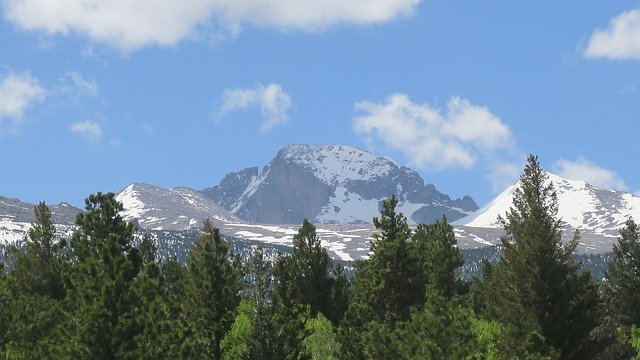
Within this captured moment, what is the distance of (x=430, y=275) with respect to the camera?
68875 mm

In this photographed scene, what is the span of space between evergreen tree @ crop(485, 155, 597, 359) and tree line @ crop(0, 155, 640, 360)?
0.17 feet

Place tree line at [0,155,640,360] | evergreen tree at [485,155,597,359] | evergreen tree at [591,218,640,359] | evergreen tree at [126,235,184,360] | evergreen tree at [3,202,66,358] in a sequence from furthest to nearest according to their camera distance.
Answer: evergreen tree at [591,218,640,359]
evergreen tree at [485,155,597,359]
evergreen tree at [3,202,66,358]
tree line at [0,155,640,360]
evergreen tree at [126,235,184,360]

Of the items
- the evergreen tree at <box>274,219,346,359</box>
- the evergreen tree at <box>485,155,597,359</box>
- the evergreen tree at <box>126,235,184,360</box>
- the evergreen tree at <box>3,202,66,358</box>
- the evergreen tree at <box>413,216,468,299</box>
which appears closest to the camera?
the evergreen tree at <box>126,235,184,360</box>

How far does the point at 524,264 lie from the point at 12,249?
33.4m

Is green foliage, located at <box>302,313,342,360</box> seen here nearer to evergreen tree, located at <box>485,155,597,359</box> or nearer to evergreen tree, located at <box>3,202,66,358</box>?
evergreen tree, located at <box>3,202,66,358</box>

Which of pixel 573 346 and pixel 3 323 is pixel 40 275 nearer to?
pixel 3 323

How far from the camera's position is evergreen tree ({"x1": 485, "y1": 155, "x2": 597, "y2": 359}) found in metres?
41.9

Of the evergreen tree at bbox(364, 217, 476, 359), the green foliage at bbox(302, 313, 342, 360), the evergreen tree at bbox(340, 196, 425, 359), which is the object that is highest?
the evergreen tree at bbox(340, 196, 425, 359)

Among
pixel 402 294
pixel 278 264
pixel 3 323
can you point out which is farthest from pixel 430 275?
pixel 3 323

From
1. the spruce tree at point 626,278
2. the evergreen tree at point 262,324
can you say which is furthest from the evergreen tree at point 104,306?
the spruce tree at point 626,278

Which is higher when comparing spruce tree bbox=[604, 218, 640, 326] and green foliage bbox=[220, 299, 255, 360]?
spruce tree bbox=[604, 218, 640, 326]

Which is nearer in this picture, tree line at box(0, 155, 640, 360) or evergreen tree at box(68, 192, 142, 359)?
evergreen tree at box(68, 192, 142, 359)

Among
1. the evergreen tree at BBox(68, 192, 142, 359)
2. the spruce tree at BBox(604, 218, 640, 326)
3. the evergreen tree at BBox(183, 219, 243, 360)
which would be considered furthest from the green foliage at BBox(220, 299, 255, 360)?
the spruce tree at BBox(604, 218, 640, 326)

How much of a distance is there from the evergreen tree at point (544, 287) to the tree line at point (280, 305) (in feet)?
0.17
